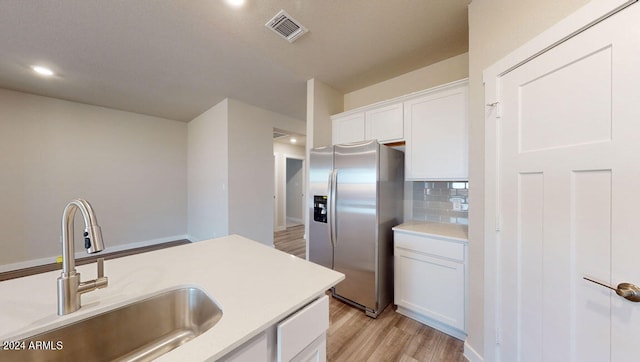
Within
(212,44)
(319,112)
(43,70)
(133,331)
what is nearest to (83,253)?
(43,70)

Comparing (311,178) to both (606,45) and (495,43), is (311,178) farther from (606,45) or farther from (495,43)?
(606,45)

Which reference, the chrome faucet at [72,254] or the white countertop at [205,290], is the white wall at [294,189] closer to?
the white countertop at [205,290]

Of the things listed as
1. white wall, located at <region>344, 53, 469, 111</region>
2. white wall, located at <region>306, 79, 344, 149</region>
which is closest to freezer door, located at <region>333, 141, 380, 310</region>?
white wall, located at <region>306, 79, 344, 149</region>

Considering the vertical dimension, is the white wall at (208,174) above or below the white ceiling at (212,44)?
below

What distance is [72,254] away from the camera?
73cm

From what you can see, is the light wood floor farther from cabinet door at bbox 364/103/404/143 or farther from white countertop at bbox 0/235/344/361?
cabinet door at bbox 364/103/404/143

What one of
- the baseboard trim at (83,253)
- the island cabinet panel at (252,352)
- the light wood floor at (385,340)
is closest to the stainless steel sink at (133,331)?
the island cabinet panel at (252,352)

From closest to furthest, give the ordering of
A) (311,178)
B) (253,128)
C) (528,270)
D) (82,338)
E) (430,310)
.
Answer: (82,338) → (528,270) → (430,310) → (311,178) → (253,128)

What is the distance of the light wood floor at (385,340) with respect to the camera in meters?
1.64

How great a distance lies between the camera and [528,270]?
120 cm

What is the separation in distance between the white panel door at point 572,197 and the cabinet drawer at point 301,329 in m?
1.17

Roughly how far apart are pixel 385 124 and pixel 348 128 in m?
0.52

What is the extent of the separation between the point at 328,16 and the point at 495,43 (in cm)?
125

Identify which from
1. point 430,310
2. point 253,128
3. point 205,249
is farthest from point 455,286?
point 253,128
